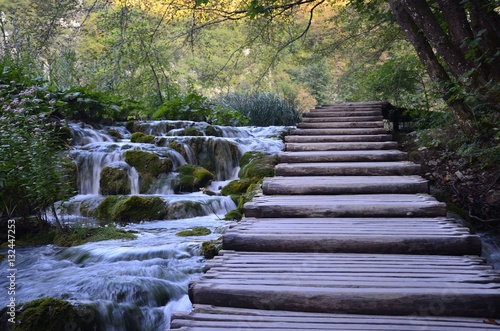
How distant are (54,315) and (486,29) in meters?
4.96

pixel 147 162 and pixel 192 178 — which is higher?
pixel 147 162

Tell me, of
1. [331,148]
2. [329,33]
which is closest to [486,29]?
[331,148]

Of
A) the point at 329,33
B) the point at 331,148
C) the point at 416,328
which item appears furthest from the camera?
the point at 329,33

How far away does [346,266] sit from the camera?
2189 mm

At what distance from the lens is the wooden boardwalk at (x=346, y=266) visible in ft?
5.74

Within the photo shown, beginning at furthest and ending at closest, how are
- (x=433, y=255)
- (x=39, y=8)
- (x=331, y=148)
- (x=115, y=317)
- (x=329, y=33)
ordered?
(x=329, y=33) < (x=39, y=8) < (x=331, y=148) < (x=115, y=317) < (x=433, y=255)

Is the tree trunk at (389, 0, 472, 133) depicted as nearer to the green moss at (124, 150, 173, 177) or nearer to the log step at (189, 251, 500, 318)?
the log step at (189, 251, 500, 318)

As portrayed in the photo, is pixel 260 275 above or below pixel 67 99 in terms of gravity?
below

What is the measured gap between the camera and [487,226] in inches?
219

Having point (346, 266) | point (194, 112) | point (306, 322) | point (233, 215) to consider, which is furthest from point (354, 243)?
point (194, 112)

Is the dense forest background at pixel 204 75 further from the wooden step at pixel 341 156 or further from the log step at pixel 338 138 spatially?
the wooden step at pixel 341 156

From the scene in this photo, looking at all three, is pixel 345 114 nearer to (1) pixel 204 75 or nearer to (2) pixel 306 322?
(1) pixel 204 75

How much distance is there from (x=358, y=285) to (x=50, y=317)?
7.90 ft

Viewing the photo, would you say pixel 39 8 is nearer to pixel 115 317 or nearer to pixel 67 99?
pixel 67 99
